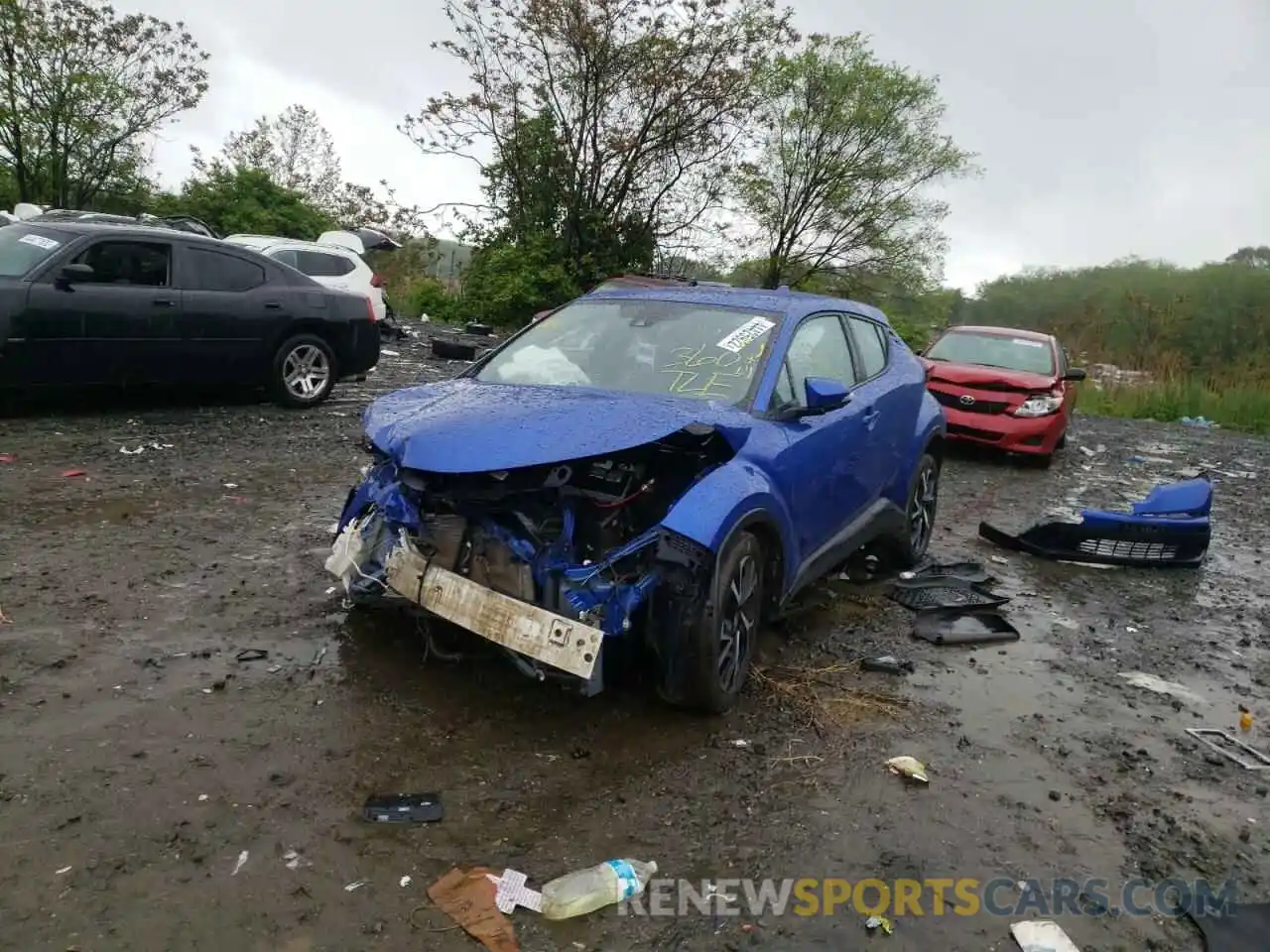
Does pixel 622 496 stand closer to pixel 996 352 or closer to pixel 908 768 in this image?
pixel 908 768

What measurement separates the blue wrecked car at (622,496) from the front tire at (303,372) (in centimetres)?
502

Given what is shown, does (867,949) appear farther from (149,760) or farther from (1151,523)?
(1151,523)

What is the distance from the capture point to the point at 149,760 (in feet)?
9.91

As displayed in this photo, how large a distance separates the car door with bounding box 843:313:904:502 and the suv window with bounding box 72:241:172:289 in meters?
5.97

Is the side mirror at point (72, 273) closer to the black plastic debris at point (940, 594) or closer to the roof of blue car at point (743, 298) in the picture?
the roof of blue car at point (743, 298)

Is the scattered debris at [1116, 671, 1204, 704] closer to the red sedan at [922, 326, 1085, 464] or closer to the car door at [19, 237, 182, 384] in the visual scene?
→ the red sedan at [922, 326, 1085, 464]

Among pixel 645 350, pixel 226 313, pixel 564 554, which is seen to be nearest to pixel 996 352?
pixel 645 350

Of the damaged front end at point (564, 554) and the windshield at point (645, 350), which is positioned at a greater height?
the windshield at point (645, 350)

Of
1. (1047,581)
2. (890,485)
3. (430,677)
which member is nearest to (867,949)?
(430,677)

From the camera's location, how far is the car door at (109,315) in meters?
7.30

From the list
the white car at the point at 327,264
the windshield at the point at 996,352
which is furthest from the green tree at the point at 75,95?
the windshield at the point at 996,352

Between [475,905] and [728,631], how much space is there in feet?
4.73

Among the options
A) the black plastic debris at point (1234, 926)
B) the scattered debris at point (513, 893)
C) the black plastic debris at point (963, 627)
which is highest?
the black plastic debris at point (963, 627)

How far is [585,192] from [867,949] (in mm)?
19885
